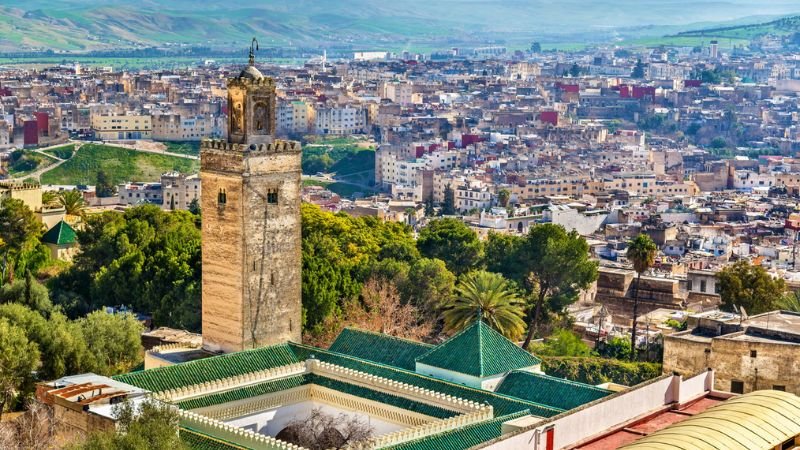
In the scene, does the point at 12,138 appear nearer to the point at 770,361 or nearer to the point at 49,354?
the point at 49,354

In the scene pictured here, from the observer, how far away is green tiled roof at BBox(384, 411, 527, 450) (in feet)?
63.8

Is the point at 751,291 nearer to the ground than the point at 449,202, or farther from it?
farther from it

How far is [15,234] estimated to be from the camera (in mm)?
39781

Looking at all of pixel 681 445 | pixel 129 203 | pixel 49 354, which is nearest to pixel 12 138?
pixel 129 203

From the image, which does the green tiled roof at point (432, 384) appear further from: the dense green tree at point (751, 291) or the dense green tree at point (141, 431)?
the dense green tree at point (751, 291)

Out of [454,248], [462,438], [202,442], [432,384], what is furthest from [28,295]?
[462,438]

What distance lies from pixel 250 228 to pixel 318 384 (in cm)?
346

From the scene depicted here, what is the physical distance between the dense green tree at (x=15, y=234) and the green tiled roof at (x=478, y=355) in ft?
61.2

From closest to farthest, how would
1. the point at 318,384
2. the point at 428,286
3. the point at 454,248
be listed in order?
the point at 318,384 → the point at 428,286 → the point at 454,248

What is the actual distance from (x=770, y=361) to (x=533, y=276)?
13.3 metres

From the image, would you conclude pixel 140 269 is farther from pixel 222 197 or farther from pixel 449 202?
pixel 449 202

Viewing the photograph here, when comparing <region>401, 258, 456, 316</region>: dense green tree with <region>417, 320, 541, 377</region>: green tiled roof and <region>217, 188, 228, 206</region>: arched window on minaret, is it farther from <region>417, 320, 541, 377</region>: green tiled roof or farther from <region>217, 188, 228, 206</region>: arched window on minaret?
<region>417, 320, 541, 377</region>: green tiled roof

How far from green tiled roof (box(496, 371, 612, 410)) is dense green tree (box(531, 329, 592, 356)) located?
921cm

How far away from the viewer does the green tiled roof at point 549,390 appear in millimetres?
21531
